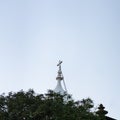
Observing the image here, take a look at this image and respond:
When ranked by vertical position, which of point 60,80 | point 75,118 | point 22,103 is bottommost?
point 75,118

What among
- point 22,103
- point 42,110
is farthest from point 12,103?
point 42,110

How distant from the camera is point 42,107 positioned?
24.3m

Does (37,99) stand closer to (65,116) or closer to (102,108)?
(65,116)

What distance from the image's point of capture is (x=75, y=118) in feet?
79.2

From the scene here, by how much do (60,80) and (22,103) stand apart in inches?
1093

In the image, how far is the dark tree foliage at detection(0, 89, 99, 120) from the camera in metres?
24.4

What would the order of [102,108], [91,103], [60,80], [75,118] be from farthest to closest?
[60,80]
[102,108]
[91,103]
[75,118]

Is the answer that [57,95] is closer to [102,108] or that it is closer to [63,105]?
[63,105]

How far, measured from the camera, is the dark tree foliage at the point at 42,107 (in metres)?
24.4

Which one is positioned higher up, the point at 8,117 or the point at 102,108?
the point at 102,108

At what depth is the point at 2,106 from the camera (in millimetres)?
25578

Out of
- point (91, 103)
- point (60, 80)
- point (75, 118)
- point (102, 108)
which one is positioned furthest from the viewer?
point (60, 80)

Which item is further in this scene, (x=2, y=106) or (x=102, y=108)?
(x=102, y=108)

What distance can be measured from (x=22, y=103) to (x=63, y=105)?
3031 millimetres
